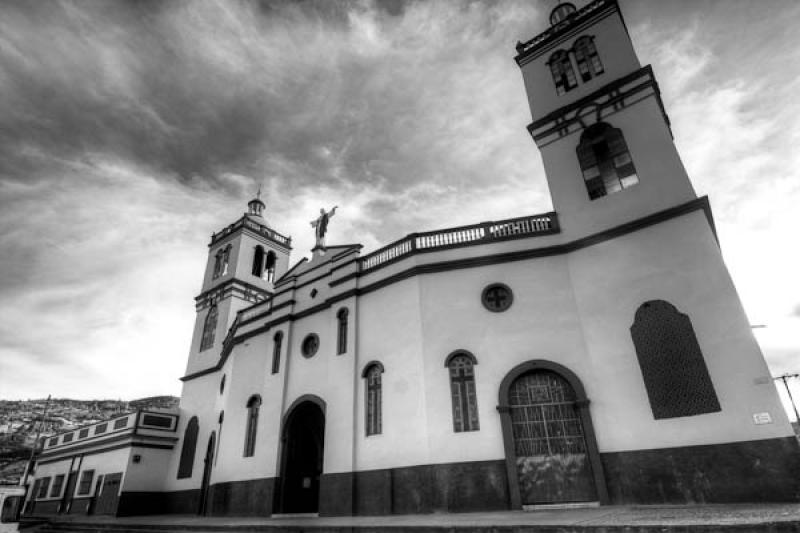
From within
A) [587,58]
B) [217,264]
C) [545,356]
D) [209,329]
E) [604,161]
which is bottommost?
[545,356]

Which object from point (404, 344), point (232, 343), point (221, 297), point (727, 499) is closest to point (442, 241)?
point (404, 344)

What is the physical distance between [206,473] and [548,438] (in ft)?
55.3

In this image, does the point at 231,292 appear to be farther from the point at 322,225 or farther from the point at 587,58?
the point at 587,58

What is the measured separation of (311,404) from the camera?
16.4 metres

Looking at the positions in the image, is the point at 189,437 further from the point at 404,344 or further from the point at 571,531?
the point at 571,531

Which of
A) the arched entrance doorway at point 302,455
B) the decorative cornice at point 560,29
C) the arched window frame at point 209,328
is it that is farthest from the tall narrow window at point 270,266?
the decorative cornice at point 560,29

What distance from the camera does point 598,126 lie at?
48.6 ft

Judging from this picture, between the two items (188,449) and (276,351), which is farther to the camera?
(188,449)

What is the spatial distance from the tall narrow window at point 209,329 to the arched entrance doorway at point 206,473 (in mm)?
5934

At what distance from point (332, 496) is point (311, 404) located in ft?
11.4

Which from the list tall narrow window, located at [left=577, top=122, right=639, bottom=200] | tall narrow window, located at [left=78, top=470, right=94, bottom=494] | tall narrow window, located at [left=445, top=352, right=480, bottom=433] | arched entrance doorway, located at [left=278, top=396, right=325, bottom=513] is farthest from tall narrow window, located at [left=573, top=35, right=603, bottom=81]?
tall narrow window, located at [left=78, top=470, right=94, bottom=494]

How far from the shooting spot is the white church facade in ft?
34.6

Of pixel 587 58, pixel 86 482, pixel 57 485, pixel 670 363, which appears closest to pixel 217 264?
pixel 86 482

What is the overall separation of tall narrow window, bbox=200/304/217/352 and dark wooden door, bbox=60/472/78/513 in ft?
33.9
